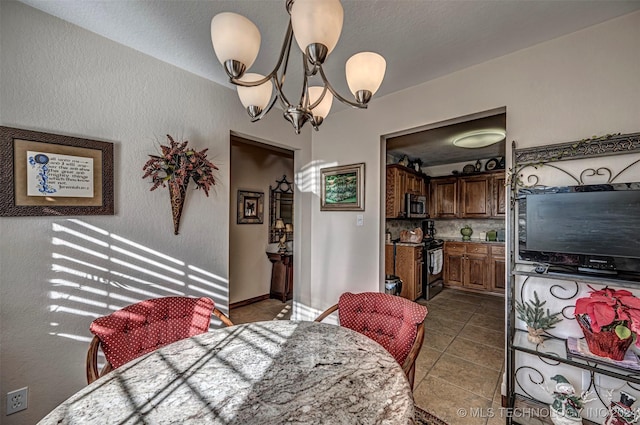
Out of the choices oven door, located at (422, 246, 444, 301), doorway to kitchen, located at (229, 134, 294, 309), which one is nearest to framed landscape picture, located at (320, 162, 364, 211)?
doorway to kitchen, located at (229, 134, 294, 309)

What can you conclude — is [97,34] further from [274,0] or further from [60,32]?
[274,0]

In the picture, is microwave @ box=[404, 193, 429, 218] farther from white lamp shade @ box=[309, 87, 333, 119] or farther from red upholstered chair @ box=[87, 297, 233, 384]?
red upholstered chair @ box=[87, 297, 233, 384]

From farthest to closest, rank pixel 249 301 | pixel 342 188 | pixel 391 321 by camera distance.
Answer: pixel 249 301
pixel 342 188
pixel 391 321

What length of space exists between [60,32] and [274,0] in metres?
1.38

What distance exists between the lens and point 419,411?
1.80 meters

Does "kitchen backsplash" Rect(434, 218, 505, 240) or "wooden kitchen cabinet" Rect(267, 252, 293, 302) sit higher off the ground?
"kitchen backsplash" Rect(434, 218, 505, 240)

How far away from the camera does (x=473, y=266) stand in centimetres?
→ 476

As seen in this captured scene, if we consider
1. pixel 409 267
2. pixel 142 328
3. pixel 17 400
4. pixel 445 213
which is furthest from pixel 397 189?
pixel 17 400

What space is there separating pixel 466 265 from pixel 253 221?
3.96m

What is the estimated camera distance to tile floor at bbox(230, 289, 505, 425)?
1877 mm

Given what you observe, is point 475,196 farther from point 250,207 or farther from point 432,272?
point 250,207

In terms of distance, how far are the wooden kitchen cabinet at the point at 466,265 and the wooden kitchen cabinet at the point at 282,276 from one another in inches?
122

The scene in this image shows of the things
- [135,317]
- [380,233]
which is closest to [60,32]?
[135,317]

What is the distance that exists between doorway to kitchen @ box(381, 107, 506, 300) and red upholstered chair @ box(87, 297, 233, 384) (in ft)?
9.25
